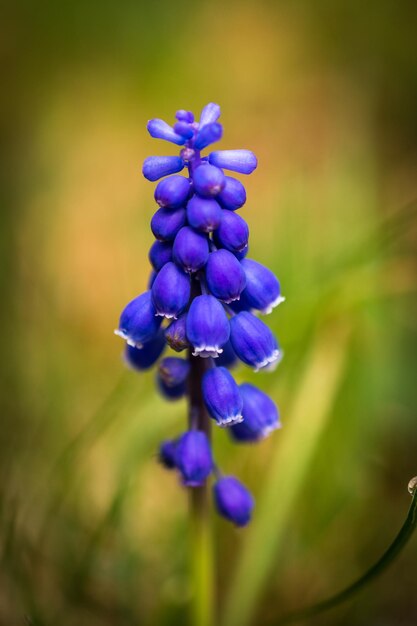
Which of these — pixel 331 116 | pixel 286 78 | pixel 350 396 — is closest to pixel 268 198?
pixel 331 116

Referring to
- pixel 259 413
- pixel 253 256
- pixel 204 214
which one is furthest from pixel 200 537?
pixel 253 256

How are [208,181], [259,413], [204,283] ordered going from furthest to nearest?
[259,413], [204,283], [208,181]

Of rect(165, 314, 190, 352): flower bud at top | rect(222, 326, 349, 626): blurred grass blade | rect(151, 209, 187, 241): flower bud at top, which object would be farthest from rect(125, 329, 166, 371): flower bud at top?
rect(222, 326, 349, 626): blurred grass blade

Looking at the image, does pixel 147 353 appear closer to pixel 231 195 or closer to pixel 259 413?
pixel 259 413

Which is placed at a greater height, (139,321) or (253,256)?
(253,256)

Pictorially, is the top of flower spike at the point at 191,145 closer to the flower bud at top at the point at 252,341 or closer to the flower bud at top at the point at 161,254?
the flower bud at top at the point at 161,254

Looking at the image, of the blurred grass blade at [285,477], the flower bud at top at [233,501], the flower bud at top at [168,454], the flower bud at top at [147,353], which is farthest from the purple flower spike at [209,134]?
the blurred grass blade at [285,477]

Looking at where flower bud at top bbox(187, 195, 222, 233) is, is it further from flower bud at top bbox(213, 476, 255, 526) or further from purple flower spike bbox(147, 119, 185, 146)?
flower bud at top bbox(213, 476, 255, 526)
